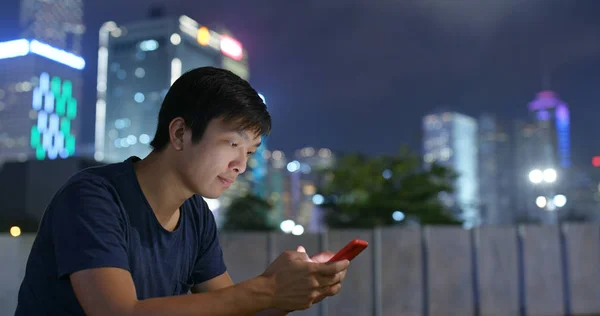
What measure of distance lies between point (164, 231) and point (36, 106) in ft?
511

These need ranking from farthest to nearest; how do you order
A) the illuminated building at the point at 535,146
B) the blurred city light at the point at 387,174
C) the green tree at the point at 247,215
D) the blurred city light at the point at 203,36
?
the blurred city light at the point at 203,36 → the illuminated building at the point at 535,146 → the green tree at the point at 247,215 → the blurred city light at the point at 387,174

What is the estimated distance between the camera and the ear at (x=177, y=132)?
1720 millimetres

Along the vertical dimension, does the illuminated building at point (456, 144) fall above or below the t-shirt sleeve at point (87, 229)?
→ above

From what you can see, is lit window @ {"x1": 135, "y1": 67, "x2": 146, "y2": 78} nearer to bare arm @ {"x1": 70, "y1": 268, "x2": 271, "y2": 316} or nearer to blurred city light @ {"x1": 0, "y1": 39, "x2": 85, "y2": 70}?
blurred city light @ {"x1": 0, "y1": 39, "x2": 85, "y2": 70}

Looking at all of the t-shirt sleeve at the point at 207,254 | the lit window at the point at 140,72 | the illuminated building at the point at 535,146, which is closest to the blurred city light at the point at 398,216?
the t-shirt sleeve at the point at 207,254

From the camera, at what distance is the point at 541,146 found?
134000 mm

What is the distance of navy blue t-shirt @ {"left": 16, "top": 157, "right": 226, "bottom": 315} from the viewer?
4.84ft

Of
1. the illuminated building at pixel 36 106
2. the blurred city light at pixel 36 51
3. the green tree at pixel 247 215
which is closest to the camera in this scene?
the green tree at pixel 247 215

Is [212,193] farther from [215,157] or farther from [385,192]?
[385,192]

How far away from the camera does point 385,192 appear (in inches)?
1074

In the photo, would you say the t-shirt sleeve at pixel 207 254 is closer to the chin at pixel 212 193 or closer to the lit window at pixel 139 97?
the chin at pixel 212 193

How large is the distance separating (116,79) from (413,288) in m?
142

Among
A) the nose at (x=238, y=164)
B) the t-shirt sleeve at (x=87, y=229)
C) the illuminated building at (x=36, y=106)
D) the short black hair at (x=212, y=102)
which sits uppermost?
the illuminated building at (x=36, y=106)

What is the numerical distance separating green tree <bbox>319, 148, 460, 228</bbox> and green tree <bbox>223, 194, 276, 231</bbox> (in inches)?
759
